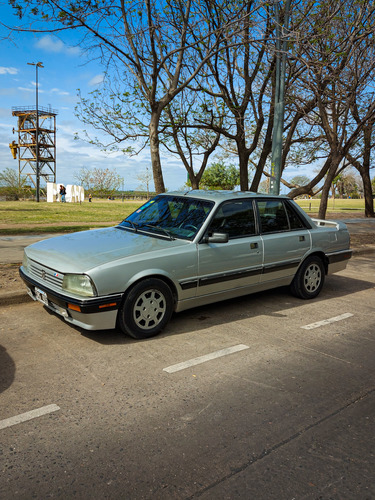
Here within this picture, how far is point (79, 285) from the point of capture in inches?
167

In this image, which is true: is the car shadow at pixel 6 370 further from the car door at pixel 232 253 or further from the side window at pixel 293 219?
the side window at pixel 293 219

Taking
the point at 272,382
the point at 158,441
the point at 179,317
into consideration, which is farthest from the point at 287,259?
the point at 158,441

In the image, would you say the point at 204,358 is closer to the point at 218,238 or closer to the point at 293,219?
the point at 218,238

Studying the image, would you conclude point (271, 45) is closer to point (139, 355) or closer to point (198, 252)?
point (198, 252)

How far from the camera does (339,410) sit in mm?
3230

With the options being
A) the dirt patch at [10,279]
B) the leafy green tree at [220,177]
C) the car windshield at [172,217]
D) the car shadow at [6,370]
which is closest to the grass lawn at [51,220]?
the dirt patch at [10,279]

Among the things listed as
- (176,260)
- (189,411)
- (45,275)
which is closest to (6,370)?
(45,275)

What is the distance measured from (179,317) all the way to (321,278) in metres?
2.50

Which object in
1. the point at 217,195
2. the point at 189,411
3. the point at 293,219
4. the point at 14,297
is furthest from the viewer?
the point at 293,219

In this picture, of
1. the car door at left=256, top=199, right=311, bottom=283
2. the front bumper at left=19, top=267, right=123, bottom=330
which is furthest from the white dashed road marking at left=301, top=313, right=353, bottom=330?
the front bumper at left=19, top=267, right=123, bottom=330

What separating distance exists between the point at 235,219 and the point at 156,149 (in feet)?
16.0

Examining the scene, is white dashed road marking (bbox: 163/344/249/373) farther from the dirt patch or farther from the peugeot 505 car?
the dirt patch

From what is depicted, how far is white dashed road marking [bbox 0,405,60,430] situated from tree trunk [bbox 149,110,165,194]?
742 centimetres

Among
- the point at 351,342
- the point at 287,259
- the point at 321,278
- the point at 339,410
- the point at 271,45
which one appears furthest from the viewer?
the point at 271,45
